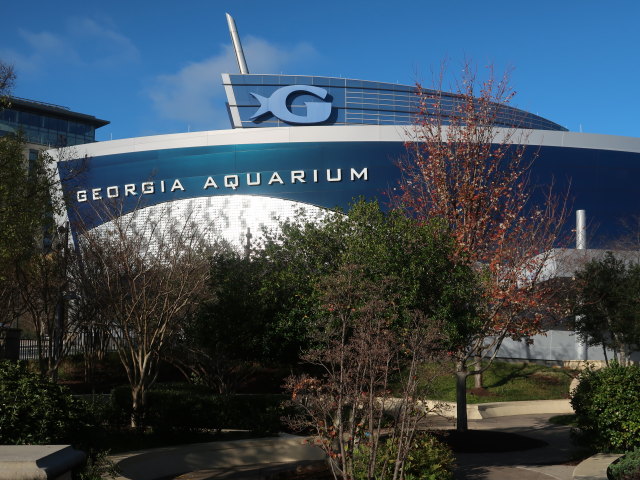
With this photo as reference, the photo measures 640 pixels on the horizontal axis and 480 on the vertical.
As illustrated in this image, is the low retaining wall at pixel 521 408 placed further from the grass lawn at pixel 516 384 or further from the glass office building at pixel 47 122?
the glass office building at pixel 47 122

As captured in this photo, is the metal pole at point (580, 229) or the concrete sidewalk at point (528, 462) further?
the metal pole at point (580, 229)

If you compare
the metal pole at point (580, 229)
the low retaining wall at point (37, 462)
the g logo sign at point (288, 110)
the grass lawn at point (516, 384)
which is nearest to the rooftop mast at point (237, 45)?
the g logo sign at point (288, 110)

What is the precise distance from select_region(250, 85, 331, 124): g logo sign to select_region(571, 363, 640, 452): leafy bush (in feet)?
138

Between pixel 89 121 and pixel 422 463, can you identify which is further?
pixel 89 121

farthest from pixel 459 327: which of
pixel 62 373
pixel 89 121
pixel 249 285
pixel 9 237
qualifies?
pixel 89 121

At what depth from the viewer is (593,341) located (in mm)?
29094

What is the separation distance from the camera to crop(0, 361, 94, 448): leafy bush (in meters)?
8.67

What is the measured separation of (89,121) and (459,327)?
295 feet

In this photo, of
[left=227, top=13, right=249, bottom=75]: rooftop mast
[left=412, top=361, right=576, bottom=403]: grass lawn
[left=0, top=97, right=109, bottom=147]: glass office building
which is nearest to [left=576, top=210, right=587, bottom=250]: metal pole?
[left=412, top=361, right=576, bottom=403]: grass lawn

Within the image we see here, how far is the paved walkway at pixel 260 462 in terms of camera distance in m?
14.1

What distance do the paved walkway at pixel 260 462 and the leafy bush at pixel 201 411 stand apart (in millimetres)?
971

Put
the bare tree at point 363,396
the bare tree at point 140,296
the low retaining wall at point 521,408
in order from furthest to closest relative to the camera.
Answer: the low retaining wall at point 521,408
the bare tree at point 140,296
the bare tree at point 363,396

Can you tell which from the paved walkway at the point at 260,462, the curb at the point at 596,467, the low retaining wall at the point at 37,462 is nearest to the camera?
the low retaining wall at the point at 37,462

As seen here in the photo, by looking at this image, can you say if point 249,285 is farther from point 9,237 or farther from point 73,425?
point 73,425
